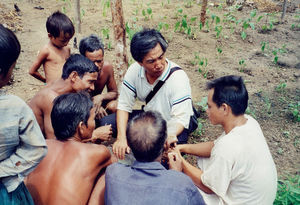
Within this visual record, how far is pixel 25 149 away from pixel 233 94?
1545 millimetres

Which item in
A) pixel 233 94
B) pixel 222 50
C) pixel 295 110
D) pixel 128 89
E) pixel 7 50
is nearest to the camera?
pixel 7 50

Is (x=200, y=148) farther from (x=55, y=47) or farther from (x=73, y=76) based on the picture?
(x=55, y=47)

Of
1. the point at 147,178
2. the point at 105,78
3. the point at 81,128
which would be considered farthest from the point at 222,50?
the point at 147,178

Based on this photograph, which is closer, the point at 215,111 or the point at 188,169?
the point at 215,111

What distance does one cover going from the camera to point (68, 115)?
2145 millimetres

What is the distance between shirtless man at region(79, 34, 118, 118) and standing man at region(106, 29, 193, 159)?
53 cm

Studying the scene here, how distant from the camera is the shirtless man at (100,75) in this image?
346cm

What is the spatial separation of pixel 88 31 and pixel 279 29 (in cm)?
506

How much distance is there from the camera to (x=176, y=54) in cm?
609

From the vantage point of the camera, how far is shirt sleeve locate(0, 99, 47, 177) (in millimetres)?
1637

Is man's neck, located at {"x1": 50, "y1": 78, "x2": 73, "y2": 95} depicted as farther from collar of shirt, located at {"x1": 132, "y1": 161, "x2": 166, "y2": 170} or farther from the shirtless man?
collar of shirt, located at {"x1": 132, "y1": 161, "x2": 166, "y2": 170}

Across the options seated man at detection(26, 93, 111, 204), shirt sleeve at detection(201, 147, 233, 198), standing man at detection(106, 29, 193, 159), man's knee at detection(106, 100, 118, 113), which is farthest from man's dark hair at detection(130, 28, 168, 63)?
shirt sleeve at detection(201, 147, 233, 198)

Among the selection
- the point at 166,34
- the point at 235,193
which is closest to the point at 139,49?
the point at 235,193

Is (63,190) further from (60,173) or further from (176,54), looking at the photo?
(176,54)
